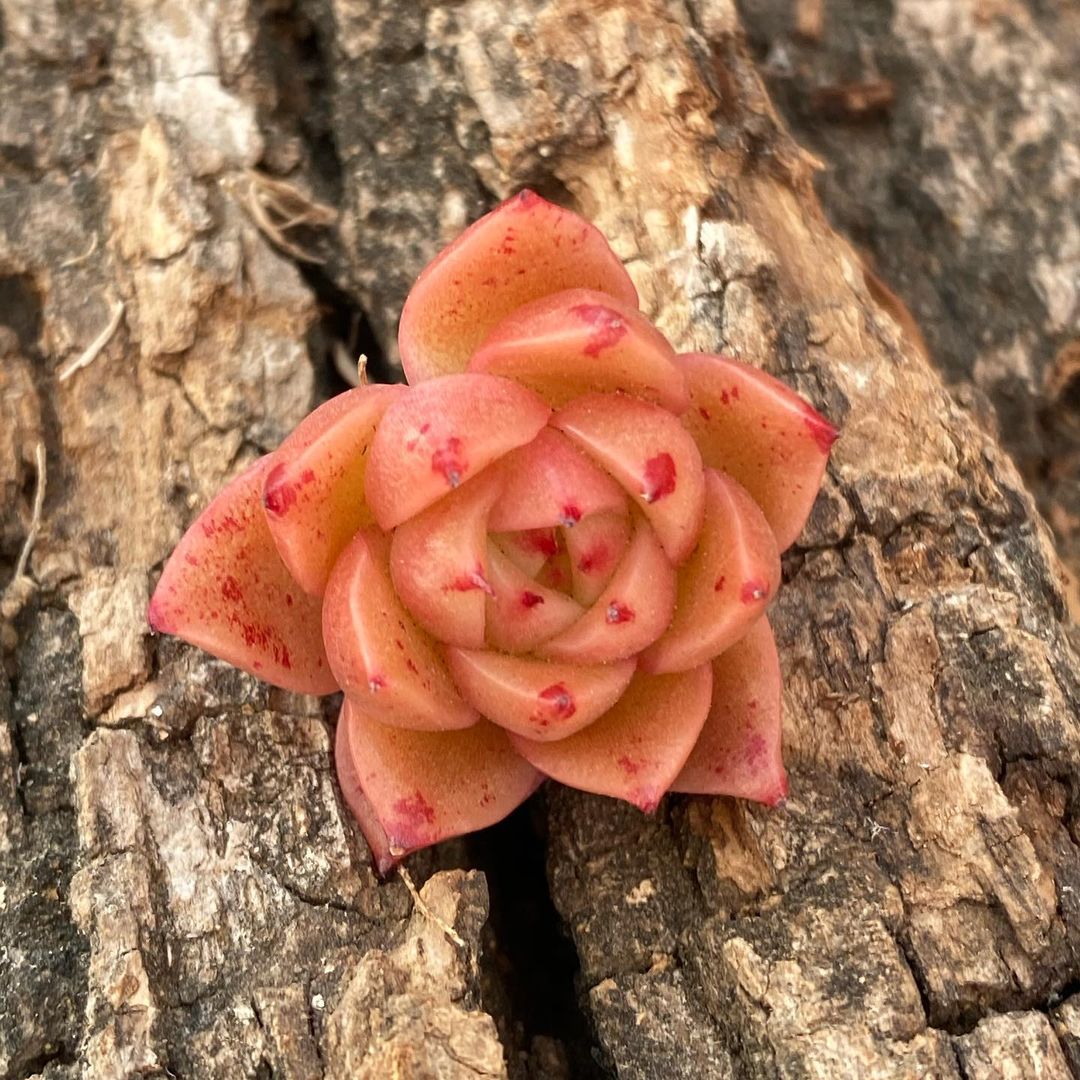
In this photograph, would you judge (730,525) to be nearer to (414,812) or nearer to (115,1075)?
(414,812)

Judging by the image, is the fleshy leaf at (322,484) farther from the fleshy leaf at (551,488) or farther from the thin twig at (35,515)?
the thin twig at (35,515)

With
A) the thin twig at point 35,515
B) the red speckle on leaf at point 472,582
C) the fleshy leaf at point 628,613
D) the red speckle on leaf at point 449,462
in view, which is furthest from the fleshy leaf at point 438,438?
the thin twig at point 35,515

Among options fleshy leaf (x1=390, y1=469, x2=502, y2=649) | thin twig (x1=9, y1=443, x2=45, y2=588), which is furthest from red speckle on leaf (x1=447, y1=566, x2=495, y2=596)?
thin twig (x1=9, y1=443, x2=45, y2=588)

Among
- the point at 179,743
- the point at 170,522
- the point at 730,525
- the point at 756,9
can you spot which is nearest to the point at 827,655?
the point at 730,525

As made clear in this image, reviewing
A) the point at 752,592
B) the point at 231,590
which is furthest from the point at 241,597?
the point at 752,592

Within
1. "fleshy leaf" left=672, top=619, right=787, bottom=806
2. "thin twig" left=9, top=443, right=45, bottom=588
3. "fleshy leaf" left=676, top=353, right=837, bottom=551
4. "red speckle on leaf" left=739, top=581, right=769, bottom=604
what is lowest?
"thin twig" left=9, top=443, right=45, bottom=588

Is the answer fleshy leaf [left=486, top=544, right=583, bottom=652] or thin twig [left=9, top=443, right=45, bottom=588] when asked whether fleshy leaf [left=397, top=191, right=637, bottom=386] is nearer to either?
fleshy leaf [left=486, top=544, right=583, bottom=652]
